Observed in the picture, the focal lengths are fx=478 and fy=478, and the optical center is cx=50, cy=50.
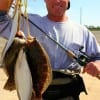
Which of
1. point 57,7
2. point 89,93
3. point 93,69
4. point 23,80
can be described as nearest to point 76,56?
Answer: point 93,69

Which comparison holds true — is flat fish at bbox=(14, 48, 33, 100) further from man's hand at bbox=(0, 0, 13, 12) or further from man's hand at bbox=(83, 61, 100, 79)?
man's hand at bbox=(83, 61, 100, 79)

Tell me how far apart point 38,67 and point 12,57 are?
23cm

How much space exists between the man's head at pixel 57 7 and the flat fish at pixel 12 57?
111cm

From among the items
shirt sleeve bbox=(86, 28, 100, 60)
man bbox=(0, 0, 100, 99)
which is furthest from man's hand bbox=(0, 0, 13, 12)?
shirt sleeve bbox=(86, 28, 100, 60)

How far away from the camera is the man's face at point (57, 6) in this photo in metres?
4.91

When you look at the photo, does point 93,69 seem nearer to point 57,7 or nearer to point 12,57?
point 57,7

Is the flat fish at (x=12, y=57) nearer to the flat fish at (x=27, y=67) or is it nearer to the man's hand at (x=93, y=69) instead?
the flat fish at (x=27, y=67)

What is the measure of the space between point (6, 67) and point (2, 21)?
0.79 m

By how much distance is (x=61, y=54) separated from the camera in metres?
A: 4.98

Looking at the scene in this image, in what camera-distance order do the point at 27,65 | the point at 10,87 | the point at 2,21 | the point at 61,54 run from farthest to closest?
the point at 61,54, the point at 2,21, the point at 10,87, the point at 27,65

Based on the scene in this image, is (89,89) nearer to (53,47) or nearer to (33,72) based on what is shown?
(53,47)

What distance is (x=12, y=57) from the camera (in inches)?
154

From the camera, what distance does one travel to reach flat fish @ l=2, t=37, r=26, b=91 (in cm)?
384

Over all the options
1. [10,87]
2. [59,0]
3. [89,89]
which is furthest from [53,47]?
[89,89]
